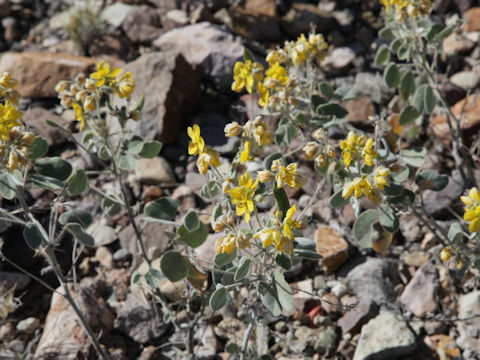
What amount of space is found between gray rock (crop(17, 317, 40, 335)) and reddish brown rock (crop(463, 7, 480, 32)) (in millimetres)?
3994

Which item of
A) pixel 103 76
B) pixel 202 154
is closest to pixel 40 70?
pixel 103 76

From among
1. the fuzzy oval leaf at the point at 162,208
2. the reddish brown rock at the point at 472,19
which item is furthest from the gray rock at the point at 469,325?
the reddish brown rock at the point at 472,19

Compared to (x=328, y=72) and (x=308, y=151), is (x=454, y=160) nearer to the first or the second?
(x=328, y=72)

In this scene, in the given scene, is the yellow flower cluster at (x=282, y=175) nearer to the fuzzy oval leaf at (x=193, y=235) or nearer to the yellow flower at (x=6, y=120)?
the fuzzy oval leaf at (x=193, y=235)

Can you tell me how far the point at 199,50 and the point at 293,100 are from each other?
2176 mm

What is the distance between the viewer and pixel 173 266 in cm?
234

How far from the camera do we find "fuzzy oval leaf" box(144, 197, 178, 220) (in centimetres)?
268

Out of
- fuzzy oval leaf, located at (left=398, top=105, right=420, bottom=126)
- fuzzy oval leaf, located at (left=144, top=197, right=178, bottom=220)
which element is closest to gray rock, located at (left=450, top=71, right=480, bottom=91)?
fuzzy oval leaf, located at (left=398, top=105, right=420, bottom=126)

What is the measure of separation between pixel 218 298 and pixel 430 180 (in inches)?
51.2

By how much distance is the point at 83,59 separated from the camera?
4.72 metres

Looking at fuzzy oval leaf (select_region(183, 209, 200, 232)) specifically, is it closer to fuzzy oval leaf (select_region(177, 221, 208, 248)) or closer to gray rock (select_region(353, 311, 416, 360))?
fuzzy oval leaf (select_region(177, 221, 208, 248))

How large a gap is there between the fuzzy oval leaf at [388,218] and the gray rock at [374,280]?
0.70m

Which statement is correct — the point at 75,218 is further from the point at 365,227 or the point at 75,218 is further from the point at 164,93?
the point at 164,93

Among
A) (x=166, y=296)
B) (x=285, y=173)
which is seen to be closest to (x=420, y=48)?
(x=285, y=173)
